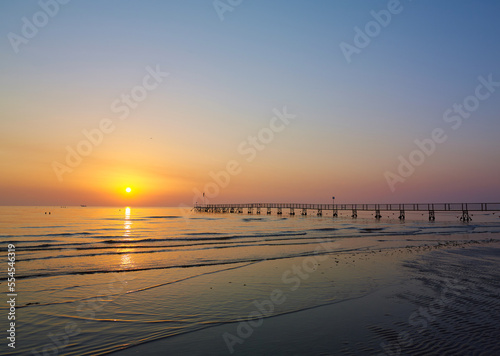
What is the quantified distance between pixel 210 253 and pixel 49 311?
12.4 metres

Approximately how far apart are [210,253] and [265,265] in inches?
235

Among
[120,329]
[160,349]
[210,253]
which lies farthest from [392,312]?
[210,253]

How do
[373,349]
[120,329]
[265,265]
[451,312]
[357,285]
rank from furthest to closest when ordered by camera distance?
[265,265]
[357,285]
[451,312]
[120,329]
[373,349]

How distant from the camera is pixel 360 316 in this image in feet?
25.0

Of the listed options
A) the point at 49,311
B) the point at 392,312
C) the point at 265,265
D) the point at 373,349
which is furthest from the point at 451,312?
the point at 49,311

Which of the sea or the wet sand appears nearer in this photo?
the wet sand

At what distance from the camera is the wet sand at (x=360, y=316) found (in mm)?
5766

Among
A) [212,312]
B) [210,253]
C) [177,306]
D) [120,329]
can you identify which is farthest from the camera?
[210,253]

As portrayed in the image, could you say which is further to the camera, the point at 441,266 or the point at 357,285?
the point at 441,266

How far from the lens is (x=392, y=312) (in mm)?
7832

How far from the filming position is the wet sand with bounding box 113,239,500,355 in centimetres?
577

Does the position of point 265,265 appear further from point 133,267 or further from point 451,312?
point 451,312

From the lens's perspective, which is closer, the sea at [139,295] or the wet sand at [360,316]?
the wet sand at [360,316]

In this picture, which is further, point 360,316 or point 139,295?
point 139,295
